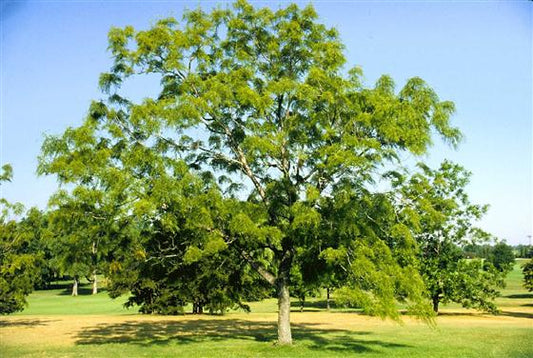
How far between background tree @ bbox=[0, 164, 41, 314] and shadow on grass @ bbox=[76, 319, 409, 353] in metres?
4.96

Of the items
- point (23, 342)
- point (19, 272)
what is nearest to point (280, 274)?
point (23, 342)

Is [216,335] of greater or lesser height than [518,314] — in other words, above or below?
below

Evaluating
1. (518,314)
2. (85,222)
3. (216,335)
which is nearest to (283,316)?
(216,335)

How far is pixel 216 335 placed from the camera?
89.9 ft

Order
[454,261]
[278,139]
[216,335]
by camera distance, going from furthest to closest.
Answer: [454,261] → [216,335] → [278,139]

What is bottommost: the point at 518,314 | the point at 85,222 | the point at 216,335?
the point at 216,335

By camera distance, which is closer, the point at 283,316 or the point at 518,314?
the point at 283,316

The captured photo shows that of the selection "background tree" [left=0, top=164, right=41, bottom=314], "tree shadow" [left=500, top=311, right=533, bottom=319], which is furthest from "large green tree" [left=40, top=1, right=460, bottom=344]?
"tree shadow" [left=500, top=311, right=533, bottom=319]

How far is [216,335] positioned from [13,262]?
13.4 metres

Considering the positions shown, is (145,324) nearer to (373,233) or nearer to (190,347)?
(190,347)

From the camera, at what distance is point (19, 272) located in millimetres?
32062

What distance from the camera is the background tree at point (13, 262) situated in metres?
30.6

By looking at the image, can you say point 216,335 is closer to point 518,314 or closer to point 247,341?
point 247,341

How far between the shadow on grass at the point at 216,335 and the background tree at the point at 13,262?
496cm
